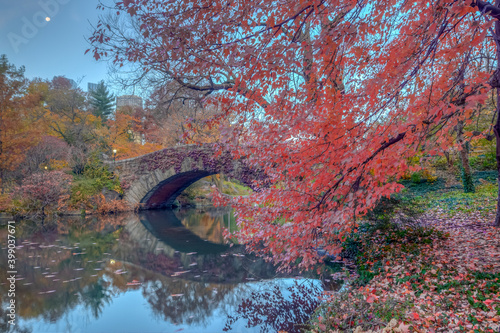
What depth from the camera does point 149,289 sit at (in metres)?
4.75

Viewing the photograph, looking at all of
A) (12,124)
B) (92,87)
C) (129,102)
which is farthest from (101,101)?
(12,124)

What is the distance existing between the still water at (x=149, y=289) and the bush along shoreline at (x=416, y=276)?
0.65 meters

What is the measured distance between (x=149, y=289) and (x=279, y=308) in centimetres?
222

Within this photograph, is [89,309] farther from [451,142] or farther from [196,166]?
[196,166]

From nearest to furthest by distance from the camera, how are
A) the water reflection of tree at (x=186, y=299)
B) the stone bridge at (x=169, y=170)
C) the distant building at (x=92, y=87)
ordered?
1. the water reflection of tree at (x=186, y=299)
2. the stone bridge at (x=169, y=170)
3. the distant building at (x=92, y=87)

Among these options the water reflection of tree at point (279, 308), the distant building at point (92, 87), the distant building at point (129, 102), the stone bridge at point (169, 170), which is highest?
the distant building at point (92, 87)

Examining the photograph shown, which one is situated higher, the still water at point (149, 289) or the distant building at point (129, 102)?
the distant building at point (129, 102)

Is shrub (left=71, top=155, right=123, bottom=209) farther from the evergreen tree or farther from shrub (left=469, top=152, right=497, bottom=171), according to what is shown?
shrub (left=469, top=152, right=497, bottom=171)

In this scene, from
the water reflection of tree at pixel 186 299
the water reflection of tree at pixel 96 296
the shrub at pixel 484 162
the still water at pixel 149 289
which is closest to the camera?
the still water at pixel 149 289

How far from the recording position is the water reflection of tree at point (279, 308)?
3.53 meters

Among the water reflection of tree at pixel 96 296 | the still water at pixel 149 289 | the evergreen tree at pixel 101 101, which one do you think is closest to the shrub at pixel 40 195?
the still water at pixel 149 289

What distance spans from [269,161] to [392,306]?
8.67ft

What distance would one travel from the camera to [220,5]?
9.33 feet

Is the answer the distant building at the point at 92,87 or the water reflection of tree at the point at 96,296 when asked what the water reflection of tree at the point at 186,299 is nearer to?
the water reflection of tree at the point at 96,296
